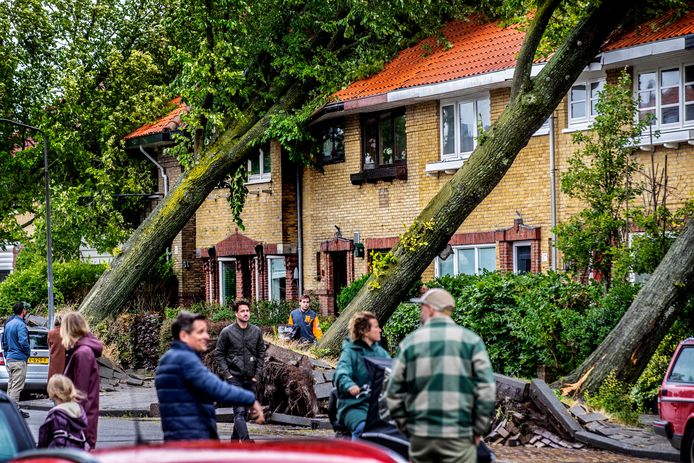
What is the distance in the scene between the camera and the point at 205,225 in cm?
3794

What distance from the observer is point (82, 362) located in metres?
11.1

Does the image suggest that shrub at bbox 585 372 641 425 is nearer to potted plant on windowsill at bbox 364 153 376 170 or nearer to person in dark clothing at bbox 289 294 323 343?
person in dark clothing at bbox 289 294 323 343

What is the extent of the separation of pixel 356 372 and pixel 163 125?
29089 millimetres

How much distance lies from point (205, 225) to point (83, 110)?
20.7 ft

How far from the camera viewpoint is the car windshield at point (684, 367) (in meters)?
13.8

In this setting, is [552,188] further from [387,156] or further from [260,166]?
[260,166]

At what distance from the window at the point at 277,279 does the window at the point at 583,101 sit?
37.0ft

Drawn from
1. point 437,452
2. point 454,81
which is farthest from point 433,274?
point 437,452

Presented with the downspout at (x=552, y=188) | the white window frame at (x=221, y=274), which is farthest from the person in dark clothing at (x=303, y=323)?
the white window frame at (x=221, y=274)

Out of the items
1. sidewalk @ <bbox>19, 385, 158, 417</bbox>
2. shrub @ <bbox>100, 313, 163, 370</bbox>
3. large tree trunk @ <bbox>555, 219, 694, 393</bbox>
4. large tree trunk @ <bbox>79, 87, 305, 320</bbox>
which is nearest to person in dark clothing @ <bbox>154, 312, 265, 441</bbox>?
large tree trunk @ <bbox>555, 219, 694, 393</bbox>

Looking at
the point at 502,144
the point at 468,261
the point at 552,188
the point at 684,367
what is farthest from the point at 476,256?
the point at 684,367

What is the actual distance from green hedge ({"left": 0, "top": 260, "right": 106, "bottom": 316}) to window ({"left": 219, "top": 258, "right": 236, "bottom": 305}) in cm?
456

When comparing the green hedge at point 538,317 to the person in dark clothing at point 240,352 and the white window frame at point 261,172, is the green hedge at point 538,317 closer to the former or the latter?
the person in dark clothing at point 240,352

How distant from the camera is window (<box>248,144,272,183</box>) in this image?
34.9 m
